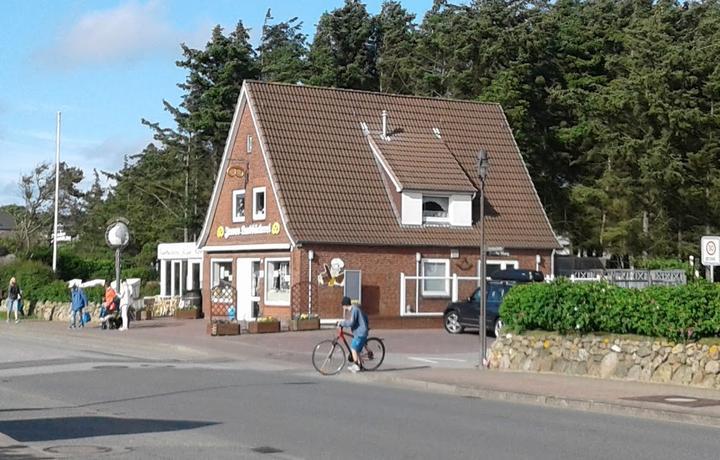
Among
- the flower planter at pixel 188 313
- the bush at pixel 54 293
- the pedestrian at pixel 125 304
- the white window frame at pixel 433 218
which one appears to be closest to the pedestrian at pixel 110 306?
the pedestrian at pixel 125 304

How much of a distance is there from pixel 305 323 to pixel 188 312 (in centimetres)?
1021

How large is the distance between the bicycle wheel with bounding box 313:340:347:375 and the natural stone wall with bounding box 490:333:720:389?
341 cm

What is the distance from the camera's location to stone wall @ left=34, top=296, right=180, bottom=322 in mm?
49391

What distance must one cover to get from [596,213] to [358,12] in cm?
2916

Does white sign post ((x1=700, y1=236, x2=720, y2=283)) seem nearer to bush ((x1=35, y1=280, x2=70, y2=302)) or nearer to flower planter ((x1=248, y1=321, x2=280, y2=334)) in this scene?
flower planter ((x1=248, y1=321, x2=280, y2=334))

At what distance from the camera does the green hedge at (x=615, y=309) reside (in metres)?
20.8

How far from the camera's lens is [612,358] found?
22.4 m

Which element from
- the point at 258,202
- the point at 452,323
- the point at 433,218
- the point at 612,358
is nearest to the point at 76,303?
the point at 258,202

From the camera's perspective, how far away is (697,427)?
1602 centimetres

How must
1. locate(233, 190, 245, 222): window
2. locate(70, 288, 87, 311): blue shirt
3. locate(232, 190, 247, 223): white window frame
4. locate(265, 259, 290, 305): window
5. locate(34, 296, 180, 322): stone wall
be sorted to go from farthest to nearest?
locate(34, 296, 180, 322): stone wall, locate(233, 190, 245, 222): window, locate(232, 190, 247, 223): white window frame, locate(70, 288, 87, 311): blue shirt, locate(265, 259, 290, 305): window

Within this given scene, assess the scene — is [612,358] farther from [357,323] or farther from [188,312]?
[188,312]

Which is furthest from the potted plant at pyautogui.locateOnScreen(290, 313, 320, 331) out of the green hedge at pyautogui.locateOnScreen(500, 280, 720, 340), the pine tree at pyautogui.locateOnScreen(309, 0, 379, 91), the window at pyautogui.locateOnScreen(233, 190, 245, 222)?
the pine tree at pyautogui.locateOnScreen(309, 0, 379, 91)

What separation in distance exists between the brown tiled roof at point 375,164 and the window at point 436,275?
78cm

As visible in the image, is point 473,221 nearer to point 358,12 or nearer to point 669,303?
point 669,303
